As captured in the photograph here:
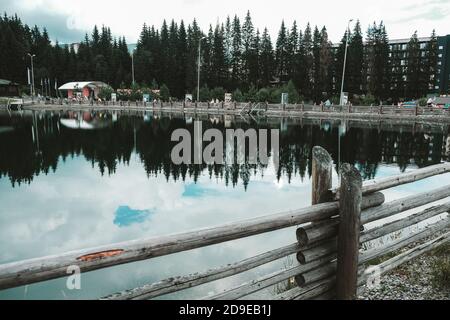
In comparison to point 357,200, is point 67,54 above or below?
above

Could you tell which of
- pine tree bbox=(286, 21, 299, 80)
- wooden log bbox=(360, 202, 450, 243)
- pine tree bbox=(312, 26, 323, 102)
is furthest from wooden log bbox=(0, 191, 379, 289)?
pine tree bbox=(286, 21, 299, 80)

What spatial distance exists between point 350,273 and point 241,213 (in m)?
7.61

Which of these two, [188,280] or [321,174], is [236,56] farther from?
[188,280]

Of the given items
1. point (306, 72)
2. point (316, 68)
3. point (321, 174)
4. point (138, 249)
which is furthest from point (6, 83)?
point (138, 249)

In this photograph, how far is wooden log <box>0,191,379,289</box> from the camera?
235cm

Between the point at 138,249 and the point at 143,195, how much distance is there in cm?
1088

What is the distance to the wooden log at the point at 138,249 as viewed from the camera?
235 cm

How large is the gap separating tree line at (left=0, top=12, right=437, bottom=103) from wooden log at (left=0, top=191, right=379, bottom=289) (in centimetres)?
5555

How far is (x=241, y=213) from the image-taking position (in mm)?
11461

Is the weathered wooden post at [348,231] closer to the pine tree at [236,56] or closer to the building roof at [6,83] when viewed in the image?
the pine tree at [236,56]

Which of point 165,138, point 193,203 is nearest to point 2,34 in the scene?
point 165,138
